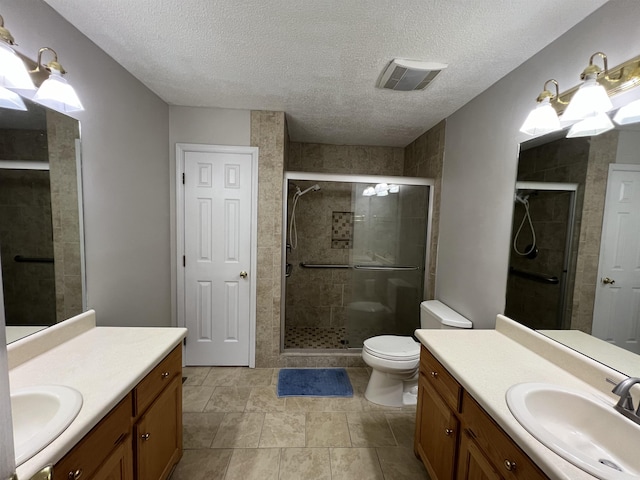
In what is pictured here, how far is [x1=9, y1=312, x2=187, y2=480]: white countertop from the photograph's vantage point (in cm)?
81

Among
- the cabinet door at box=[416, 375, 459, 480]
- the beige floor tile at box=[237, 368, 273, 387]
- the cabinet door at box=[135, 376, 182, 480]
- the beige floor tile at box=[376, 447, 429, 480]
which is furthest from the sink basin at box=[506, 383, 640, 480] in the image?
the beige floor tile at box=[237, 368, 273, 387]

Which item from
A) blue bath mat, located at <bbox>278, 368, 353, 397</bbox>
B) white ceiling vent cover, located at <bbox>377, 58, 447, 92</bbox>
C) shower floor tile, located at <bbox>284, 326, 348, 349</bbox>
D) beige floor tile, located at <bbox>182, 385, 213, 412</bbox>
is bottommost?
beige floor tile, located at <bbox>182, 385, 213, 412</bbox>

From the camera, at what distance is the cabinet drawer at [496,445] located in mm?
849

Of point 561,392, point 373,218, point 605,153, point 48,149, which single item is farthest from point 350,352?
point 48,149

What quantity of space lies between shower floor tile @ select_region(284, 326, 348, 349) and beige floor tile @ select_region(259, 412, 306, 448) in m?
0.94

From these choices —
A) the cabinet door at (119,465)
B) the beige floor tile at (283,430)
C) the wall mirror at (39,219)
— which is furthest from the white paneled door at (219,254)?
the cabinet door at (119,465)

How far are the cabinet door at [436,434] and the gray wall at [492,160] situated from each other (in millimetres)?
688

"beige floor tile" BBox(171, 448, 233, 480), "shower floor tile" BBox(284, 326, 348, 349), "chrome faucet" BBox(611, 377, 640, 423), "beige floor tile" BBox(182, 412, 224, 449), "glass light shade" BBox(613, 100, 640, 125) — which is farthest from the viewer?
"shower floor tile" BBox(284, 326, 348, 349)

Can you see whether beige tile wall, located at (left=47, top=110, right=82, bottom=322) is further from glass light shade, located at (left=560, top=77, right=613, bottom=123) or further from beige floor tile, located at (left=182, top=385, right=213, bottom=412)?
glass light shade, located at (left=560, top=77, right=613, bottom=123)

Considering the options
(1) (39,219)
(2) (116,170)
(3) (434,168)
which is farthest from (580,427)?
(2) (116,170)

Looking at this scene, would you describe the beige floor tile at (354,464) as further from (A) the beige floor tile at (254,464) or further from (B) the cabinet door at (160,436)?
(B) the cabinet door at (160,436)

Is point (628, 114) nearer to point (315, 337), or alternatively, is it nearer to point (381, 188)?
point (381, 188)

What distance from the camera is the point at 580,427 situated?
1.02 m

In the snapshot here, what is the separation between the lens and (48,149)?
A: 1298mm
